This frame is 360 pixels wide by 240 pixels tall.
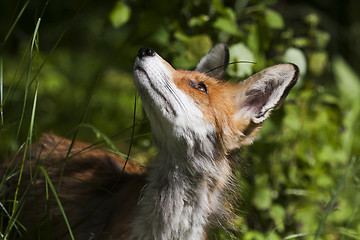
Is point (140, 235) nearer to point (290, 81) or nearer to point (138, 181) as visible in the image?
point (138, 181)

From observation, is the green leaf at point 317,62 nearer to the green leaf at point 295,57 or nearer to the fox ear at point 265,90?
the green leaf at point 295,57

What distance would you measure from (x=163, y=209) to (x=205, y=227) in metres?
0.31

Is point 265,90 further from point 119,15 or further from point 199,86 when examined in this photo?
point 119,15

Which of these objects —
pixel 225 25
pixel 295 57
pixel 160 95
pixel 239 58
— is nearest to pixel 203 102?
pixel 160 95

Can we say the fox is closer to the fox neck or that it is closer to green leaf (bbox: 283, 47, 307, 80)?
the fox neck

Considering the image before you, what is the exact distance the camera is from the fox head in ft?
10.2

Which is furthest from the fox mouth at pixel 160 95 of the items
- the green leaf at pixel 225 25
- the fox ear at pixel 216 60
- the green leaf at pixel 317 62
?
the green leaf at pixel 317 62

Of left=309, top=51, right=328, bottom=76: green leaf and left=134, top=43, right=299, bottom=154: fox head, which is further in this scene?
left=309, top=51, right=328, bottom=76: green leaf

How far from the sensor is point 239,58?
3.97 metres

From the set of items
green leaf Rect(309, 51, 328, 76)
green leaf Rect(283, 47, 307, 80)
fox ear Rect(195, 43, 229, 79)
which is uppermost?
fox ear Rect(195, 43, 229, 79)

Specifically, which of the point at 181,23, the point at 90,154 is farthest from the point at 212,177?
the point at 181,23

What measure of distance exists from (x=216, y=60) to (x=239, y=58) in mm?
242

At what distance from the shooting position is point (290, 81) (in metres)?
3.22

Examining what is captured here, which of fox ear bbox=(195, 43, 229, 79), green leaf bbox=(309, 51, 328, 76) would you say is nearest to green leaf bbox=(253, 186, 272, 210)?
fox ear bbox=(195, 43, 229, 79)
